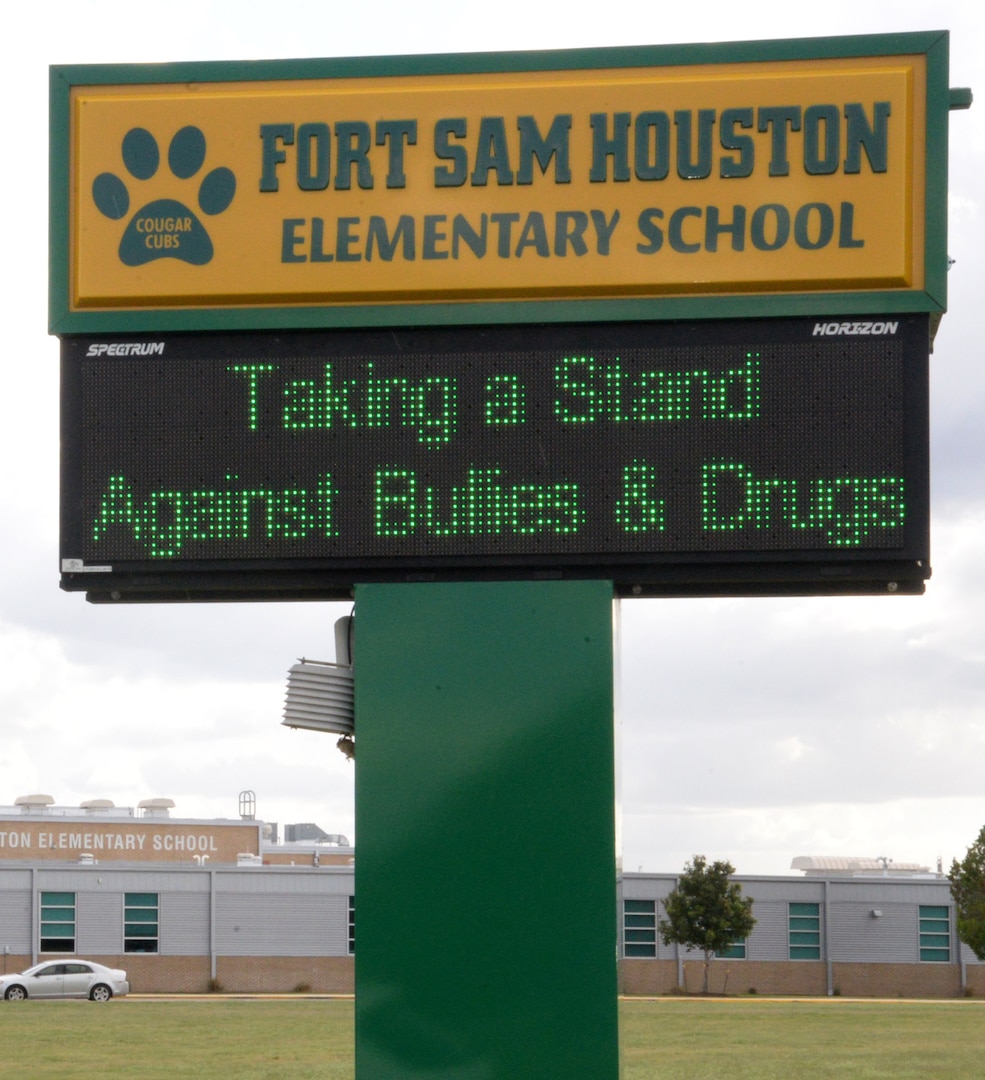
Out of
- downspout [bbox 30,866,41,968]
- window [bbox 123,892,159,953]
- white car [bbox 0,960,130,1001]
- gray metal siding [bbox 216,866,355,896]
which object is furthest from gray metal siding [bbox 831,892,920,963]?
downspout [bbox 30,866,41,968]

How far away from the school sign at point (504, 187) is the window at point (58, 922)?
5013 cm

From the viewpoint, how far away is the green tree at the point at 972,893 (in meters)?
46.9

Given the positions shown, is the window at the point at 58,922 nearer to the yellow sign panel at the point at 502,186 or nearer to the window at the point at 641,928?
the window at the point at 641,928

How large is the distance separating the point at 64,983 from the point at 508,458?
38.7 m

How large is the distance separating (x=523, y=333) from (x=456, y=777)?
228 cm

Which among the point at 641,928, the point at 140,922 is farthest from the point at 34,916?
the point at 641,928

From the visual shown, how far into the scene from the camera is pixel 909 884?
194 ft

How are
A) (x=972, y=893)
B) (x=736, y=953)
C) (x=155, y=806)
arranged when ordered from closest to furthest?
(x=972, y=893), (x=736, y=953), (x=155, y=806)

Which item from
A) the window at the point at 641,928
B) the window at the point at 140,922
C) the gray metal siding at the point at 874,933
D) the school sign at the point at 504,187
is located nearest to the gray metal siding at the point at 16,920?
the window at the point at 140,922

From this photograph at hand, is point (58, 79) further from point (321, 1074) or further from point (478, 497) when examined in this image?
point (321, 1074)

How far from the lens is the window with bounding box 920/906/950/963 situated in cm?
5856

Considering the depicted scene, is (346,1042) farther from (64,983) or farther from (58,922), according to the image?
(58,922)

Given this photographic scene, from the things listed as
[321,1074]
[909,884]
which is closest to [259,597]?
[321,1074]

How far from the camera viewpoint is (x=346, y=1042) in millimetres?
27578
